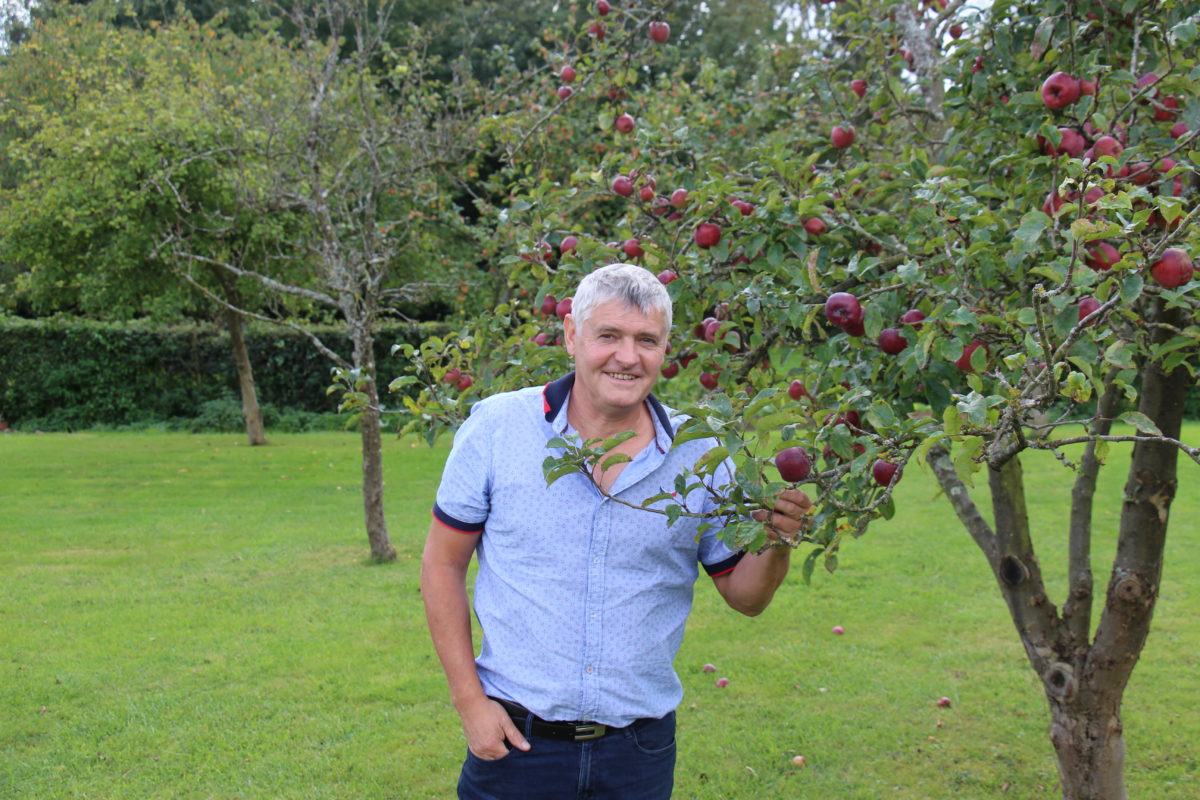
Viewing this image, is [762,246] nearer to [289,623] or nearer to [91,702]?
[91,702]

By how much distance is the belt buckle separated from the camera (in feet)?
6.18

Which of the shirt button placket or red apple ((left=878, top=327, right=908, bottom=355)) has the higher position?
red apple ((left=878, top=327, right=908, bottom=355))

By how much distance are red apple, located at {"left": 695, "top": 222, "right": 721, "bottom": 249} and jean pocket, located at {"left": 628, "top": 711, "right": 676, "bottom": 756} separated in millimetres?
1193

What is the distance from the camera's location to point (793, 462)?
6.14ft

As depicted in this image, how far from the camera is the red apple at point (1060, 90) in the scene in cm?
248

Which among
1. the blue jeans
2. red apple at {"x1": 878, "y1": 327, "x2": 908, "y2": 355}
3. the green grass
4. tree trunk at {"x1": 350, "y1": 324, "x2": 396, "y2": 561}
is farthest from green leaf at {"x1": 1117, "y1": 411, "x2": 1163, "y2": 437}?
tree trunk at {"x1": 350, "y1": 324, "x2": 396, "y2": 561}

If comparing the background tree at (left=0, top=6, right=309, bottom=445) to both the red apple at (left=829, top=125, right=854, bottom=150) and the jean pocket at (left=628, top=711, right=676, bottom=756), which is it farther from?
the jean pocket at (left=628, top=711, right=676, bottom=756)

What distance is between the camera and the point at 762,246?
8.18 ft

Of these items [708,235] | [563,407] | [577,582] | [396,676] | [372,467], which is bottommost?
[396,676]

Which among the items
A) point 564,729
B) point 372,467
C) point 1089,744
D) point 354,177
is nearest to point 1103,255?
point 564,729

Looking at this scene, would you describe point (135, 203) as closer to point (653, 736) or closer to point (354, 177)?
point (354, 177)

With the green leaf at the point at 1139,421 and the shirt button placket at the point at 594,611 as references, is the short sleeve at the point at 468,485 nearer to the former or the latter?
the shirt button placket at the point at 594,611

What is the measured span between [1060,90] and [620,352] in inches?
54.3

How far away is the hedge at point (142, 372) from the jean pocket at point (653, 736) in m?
12.9
